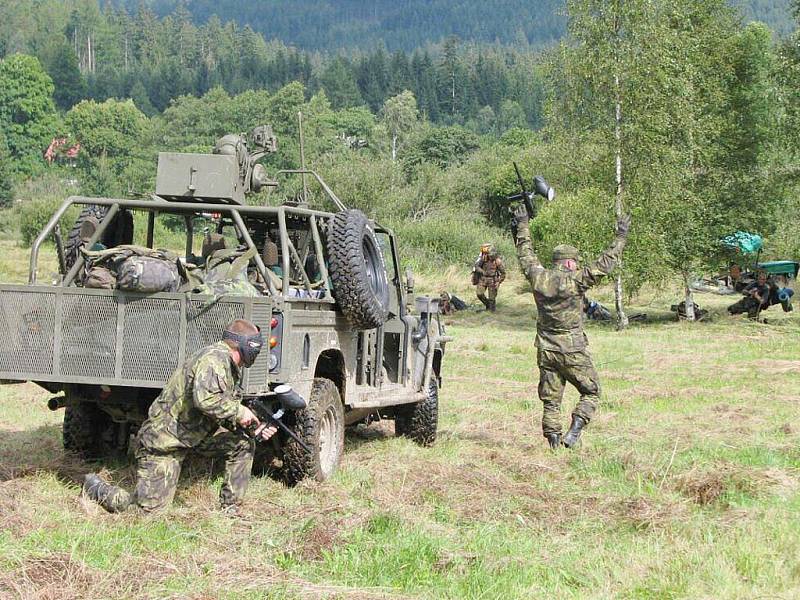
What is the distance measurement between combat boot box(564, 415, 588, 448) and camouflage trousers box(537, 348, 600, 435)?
0.04m

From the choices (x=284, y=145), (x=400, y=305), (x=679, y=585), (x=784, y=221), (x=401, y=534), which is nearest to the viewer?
(x=679, y=585)

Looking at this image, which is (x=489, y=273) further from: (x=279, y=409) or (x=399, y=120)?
(x=399, y=120)

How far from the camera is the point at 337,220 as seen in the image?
8.17 meters

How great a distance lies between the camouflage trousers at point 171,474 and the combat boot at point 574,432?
11.1 ft

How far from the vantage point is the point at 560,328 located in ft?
31.4

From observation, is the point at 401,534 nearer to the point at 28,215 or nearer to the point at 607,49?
the point at 607,49

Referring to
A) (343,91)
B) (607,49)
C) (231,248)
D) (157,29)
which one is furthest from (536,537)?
(157,29)

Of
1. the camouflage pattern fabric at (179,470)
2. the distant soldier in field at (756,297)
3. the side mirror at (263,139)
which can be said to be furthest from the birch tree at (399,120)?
the camouflage pattern fabric at (179,470)

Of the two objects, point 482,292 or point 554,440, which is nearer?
point 554,440

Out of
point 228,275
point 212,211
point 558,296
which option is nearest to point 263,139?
point 212,211

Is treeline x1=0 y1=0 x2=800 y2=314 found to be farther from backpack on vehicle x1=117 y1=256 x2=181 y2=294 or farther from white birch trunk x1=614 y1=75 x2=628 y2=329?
backpack on vehicle x1=117 y1=256 x2=181 y2=294

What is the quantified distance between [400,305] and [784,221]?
2065cm

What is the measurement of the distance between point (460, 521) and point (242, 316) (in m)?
1.81

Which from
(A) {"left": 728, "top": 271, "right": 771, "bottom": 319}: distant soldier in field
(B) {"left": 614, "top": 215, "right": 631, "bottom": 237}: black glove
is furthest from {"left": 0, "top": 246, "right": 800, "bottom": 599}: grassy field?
(A) {"left": 728, "top": 271, "right": 771, "bottom": 319}: distant soldier in field
